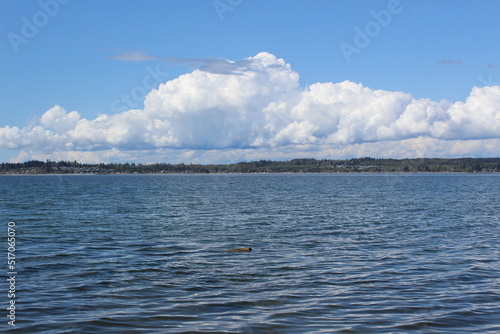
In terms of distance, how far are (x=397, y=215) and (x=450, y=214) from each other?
230 inches

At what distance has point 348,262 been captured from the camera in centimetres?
2336

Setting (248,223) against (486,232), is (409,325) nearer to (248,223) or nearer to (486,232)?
(486,232)

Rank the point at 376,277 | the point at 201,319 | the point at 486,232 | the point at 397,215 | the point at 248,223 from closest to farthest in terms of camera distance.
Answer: the point at 201,319, the point at 376,277, the point at 486,232, the point at 248,223, the point at 397,215

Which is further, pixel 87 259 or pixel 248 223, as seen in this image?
pixel 248 223

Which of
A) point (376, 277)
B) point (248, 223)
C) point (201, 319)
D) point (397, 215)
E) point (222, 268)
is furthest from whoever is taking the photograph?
point (397, 215)

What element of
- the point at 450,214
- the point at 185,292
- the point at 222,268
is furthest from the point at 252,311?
the point at 450,214

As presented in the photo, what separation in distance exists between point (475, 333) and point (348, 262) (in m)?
9.73

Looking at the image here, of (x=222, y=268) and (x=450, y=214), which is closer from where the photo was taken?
(x=222, y=268)

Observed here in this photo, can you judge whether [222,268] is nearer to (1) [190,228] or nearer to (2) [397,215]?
(1) [190,228]

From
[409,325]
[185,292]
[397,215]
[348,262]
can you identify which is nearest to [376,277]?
[348,262]

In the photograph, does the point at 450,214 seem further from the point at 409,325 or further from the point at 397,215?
the point at 409,325

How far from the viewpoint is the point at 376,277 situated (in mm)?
20188

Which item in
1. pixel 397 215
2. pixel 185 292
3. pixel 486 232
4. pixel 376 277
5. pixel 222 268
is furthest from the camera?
pixel 397 215

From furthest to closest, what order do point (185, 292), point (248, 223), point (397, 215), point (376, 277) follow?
point (397, 215), point (248, 223), point (376, 277), point (185, 292)
